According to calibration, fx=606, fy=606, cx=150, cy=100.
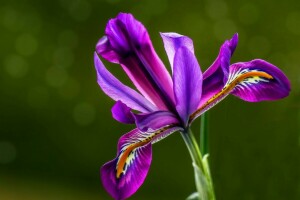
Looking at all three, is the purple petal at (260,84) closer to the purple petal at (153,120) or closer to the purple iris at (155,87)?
the purple iris at (155,87)

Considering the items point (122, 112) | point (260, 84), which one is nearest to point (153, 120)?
point (122, 112)

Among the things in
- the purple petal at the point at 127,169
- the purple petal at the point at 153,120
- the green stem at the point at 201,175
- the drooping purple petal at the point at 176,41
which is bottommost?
the green stem at the point at 201,175

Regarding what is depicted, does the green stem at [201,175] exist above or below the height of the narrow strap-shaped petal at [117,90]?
below

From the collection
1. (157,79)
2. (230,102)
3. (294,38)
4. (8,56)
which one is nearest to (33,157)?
(8,56)

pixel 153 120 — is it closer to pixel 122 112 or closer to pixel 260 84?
pixel 122 112

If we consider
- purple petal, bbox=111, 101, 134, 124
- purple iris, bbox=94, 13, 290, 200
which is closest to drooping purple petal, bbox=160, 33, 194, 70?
purple iris, bbox=94, 13, 290, 200

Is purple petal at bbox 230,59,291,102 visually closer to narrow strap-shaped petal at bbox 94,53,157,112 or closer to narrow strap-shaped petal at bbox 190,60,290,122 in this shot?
narrow strap-shaped petal at bbox 190,60,290,122

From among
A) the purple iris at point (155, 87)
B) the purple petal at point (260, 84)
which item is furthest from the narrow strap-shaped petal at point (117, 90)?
the purple petal at point (260, 84)
